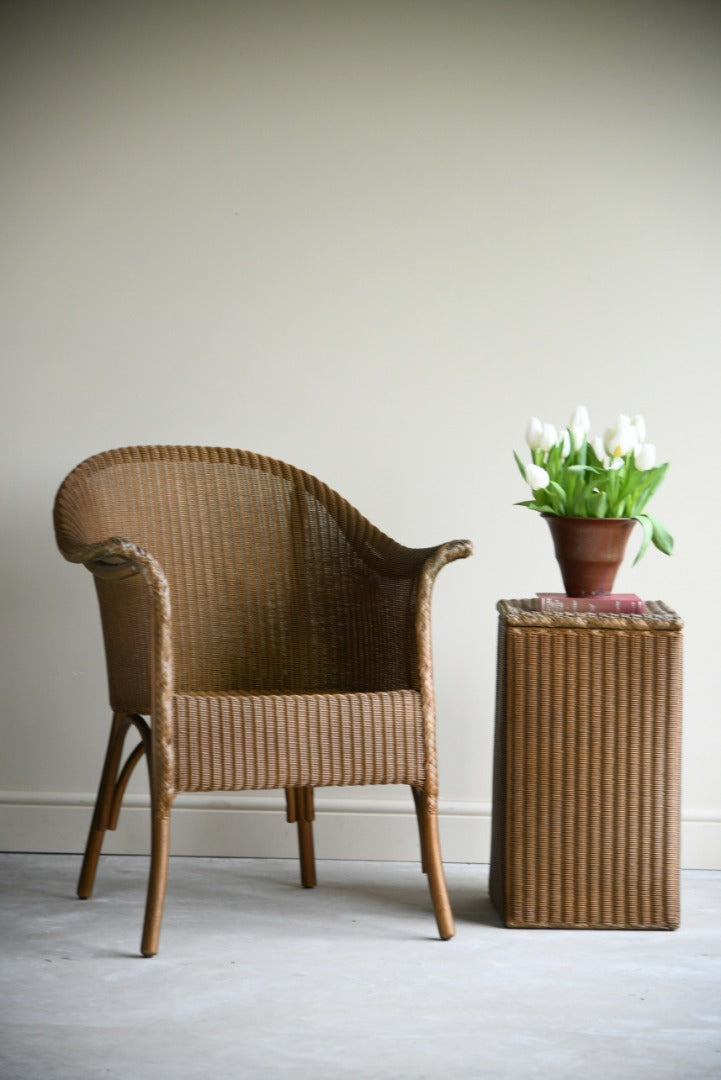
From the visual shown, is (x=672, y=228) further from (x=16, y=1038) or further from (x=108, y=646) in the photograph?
(x=16, y=1038)

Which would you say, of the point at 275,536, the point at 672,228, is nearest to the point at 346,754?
the point at 275,536

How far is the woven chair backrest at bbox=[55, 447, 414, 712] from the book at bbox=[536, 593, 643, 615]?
327 mm

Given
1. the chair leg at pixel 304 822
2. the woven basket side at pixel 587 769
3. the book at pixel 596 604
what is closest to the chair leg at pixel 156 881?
the chair leg at pixel 304 822

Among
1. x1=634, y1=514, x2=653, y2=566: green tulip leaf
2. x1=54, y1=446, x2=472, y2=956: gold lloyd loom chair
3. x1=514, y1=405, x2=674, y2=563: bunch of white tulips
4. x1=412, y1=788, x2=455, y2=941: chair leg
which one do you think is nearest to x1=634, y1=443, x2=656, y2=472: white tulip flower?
x1=514, y1=405, x2=674, y2=563: bunch of white tulips

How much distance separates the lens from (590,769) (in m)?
2.12

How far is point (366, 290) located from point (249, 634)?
0.79m

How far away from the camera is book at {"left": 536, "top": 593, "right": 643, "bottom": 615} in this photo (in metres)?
2.16

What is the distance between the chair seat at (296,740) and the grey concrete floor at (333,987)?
304 millimetres

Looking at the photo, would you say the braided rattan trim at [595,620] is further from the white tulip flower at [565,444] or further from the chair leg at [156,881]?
the chair leg at [156,881]

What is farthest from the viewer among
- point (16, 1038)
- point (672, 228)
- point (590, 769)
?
point (672, 228)

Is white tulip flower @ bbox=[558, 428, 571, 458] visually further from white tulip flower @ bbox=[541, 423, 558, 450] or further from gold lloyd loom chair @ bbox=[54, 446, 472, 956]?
gold lloyd loom chair @ bbox=[54, 446, 472, 956]

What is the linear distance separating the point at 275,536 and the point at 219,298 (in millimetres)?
563

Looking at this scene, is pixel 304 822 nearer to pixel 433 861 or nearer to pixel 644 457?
pixel 433 861

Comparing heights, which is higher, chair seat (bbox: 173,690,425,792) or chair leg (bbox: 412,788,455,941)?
chair seat (bbox: 173,690,425,792)
